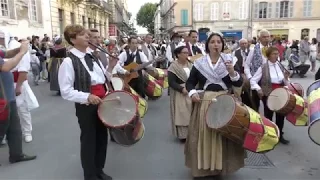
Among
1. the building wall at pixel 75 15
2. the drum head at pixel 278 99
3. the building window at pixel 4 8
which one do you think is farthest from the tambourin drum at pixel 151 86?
the building wall at pixel 75 15

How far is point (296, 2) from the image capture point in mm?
38312

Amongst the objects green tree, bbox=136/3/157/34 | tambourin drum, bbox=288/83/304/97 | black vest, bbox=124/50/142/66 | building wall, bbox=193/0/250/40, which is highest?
green tree, bbox=136/3/157/34

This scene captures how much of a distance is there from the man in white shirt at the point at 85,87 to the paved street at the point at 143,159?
1.88 feet

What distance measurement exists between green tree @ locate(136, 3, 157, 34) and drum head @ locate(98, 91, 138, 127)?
88735mm

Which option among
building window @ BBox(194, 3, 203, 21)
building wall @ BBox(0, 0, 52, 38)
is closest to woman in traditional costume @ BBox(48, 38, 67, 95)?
building wall @ BBox(0, 0, 52, 38)

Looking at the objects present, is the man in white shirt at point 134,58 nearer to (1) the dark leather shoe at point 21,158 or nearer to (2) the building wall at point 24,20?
(1) the dark leather shoe at point 21,158

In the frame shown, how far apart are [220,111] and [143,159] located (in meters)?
1.56

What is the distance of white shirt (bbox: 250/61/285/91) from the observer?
186 inches

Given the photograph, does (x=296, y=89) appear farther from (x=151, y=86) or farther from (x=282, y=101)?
(x=151, y=86)

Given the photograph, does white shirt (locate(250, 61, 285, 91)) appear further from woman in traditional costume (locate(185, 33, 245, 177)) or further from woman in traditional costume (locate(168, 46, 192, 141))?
woman in traditional costume (locate(185, 33, 245, 177))

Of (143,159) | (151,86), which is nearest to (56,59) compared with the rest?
(151,86)

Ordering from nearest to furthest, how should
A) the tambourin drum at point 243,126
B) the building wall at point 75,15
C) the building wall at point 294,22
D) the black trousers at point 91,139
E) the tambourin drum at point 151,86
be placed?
the tambourin drum at point 243,126 → the black trousers at point 91,139 → the tambourin drum at point 151,86 → the building wall at point 75,15 → the building wall at point 294,22

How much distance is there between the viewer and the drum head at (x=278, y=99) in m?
4.23

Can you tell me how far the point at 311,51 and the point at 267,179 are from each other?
12.0m
